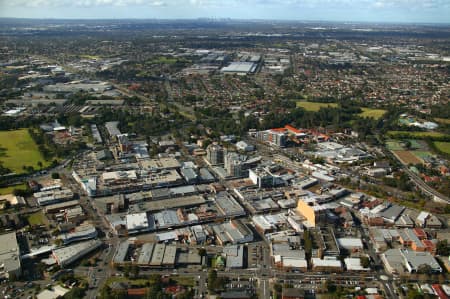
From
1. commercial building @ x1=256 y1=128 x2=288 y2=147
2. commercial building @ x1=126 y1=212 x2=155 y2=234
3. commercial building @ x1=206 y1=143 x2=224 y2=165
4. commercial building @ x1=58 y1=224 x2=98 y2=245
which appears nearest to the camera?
commercial building @ x1=58 y1=224 x2=98 y2=245

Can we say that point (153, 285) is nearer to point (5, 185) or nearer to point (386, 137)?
point (5, 185)

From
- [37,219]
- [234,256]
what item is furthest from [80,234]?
[234,256]

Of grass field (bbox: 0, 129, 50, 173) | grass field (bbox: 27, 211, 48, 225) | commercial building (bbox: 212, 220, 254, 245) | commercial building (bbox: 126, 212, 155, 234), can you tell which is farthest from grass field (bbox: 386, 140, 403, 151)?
grass field (bbox: 0, 129, 50, 173)

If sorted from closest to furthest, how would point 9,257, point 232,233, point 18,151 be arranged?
point 9,257, point 232,233, point 18,151

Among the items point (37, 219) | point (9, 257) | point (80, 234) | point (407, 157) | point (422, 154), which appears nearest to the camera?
point (9, 257)

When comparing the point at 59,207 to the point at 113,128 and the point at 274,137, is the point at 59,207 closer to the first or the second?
the point at 113,128

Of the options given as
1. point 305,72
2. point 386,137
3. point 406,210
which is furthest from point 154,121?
point 305,72

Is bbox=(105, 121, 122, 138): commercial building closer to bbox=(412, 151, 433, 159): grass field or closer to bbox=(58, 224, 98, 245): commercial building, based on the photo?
bbox=(58, 224, 98, 245): commercial building
